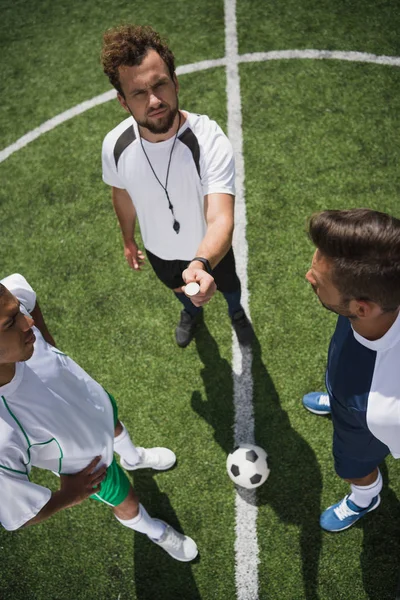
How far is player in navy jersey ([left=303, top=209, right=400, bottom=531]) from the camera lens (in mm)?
2137

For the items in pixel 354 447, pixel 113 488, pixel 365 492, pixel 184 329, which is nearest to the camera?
pixel 354 447

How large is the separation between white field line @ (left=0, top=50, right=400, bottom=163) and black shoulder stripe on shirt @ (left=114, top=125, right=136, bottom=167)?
133 inches

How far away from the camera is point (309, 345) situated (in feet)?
14.8

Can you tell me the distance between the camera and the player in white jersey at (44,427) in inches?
92.4

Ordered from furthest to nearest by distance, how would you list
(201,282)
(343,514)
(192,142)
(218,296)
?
(218,296)
(343,514)
(192,142)
(201,282)

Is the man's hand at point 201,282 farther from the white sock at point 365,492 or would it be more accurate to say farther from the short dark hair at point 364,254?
the white sock at point 365,492

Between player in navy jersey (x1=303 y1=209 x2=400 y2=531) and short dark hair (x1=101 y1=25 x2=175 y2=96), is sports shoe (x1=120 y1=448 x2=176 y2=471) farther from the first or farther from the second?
short dark hair (x1=101 y1=25 x2=175 y2=96)

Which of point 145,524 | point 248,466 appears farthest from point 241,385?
point 145,524

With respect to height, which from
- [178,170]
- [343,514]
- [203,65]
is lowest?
[343,514]

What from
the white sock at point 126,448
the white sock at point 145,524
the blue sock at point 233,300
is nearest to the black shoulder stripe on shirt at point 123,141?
the blue sock at point 233,300

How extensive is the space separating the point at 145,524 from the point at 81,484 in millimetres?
940

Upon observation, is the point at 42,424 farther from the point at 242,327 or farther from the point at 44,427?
the point at 242,327

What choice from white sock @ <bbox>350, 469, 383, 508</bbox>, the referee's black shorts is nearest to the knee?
white sock @ <bbox>350, 469, 383, 508</bbox>

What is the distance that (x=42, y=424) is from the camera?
250 centimetres
